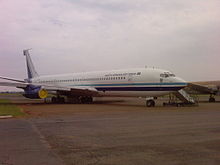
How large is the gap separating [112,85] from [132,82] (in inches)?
110

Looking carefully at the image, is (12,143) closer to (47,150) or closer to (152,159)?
(47,150)

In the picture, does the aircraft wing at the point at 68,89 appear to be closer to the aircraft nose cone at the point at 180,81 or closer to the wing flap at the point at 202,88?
the aircraft nose cone at the point at 180,81

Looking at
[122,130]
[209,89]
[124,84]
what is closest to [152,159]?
[122,130]

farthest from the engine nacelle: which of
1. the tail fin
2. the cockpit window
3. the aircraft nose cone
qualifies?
the tail fin

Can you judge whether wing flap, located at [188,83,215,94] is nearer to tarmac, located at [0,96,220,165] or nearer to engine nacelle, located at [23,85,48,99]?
engine nacelle, located at [23,85,48,99]

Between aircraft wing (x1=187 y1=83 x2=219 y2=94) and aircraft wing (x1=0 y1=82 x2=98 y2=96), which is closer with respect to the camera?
aircraft wing (x1=0 y1=82 x2=98 y2=96)

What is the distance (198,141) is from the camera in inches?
273

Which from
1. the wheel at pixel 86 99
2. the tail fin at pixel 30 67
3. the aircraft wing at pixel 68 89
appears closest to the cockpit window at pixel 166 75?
the aircraft wing at pixel 68 89

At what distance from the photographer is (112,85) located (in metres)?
24.8

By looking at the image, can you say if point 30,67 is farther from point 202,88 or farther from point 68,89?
point 202,88

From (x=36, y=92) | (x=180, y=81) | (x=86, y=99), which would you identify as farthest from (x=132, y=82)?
(x=36, y=92)

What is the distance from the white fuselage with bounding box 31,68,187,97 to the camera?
20491mm

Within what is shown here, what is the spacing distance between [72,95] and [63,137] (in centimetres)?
2068

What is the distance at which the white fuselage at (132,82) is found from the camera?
→ 20491mm
